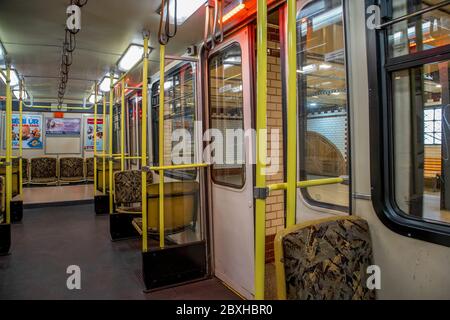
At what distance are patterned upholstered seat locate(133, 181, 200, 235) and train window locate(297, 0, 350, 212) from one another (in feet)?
4.53

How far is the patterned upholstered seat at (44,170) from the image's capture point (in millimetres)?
9620

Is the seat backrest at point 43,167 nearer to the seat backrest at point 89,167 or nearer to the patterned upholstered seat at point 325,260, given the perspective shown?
the seat backrest at point 89,167

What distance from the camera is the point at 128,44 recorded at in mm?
4422

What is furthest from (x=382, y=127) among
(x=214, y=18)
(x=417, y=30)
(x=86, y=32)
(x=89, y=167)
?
(x=89, y=167)

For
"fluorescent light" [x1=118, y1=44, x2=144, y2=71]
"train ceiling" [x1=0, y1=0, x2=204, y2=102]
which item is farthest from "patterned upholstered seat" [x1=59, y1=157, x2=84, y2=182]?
"fluorescent light" [x1=118, y1=44, x2=144, y2=71]

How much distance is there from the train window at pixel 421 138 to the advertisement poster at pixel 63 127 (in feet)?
35.1

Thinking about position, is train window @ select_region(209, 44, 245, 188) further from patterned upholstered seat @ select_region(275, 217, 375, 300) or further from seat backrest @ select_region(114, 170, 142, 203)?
seat backrest @ select_region(114, 170, 142, 203)

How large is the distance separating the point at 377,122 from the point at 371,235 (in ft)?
2.00

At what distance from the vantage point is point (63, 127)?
10438 mm

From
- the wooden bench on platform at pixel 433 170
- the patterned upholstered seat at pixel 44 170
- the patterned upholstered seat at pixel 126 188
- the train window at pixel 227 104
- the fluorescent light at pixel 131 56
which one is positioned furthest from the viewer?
the patterned upholstered seat at pixel 44 170

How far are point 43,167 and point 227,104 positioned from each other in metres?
8.79

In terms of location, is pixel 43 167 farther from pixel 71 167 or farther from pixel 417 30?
pixel 417 30

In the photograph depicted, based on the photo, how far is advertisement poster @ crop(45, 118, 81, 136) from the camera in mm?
10250

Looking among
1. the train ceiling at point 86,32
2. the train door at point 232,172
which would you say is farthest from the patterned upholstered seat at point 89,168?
the train door at point 232,172
